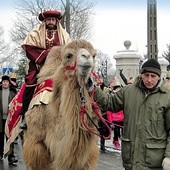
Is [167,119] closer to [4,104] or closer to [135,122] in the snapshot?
[135,122]

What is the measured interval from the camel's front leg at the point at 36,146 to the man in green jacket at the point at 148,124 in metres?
1.30

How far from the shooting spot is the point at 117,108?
4.91 m

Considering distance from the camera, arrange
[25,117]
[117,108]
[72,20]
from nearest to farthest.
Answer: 1. [117,108]
2. [25,117]
3. [72,20]

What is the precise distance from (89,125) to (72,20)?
108 ft

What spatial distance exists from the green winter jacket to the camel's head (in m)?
0.57

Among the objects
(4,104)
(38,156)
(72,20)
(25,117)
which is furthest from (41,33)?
(72,20)

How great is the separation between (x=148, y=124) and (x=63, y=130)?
1094mm

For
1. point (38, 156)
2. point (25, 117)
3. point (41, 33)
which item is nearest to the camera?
point (38, 156)

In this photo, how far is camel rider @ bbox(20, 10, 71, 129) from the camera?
6391 millimetres

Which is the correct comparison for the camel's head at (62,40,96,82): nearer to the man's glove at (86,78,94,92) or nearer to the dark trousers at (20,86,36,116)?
the man's glove at (86,78,94,92)

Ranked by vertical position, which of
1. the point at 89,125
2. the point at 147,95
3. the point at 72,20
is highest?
the point at 72,20

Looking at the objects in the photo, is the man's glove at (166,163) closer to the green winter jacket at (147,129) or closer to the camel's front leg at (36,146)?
the green winter jacket at (147,129)

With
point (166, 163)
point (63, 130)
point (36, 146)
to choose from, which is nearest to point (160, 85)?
point (166, 163)

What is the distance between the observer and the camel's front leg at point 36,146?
18.2ft
